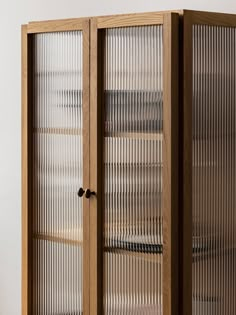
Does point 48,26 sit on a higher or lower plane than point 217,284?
higher

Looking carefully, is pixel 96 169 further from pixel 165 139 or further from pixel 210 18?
pixel 210 18

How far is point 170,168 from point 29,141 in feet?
2.47

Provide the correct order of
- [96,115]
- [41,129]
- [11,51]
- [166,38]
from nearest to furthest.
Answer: [166,38] < [96,115] < [41,129] < [11,51]

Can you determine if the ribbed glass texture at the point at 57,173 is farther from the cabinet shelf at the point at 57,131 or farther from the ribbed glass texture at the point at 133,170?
the ribbed glass texture at the point at 133,170

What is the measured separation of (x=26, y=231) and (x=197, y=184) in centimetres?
84

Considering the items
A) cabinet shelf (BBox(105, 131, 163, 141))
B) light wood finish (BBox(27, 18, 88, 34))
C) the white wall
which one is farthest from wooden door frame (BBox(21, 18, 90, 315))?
the white wall

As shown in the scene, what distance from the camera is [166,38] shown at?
310 cm

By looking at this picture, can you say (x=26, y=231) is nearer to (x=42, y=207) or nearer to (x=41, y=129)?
(x=42, y=207)

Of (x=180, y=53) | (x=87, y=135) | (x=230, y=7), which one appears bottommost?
(x=87, y=135)

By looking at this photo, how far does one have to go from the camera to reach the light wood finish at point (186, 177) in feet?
10.2

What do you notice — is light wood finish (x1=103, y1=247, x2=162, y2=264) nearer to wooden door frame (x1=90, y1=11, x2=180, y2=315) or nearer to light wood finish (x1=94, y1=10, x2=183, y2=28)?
wooden door frame (x1=90, y1=11, x2=180, y2=315)

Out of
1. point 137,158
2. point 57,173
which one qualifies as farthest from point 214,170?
point 57,173

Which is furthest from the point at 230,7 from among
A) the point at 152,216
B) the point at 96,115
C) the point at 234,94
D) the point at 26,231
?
the point at 26,231

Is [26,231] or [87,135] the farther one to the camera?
[26,231]
